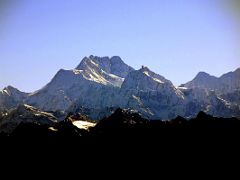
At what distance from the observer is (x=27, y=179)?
14500 cm

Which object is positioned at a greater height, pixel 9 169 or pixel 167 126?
pixel 167 126

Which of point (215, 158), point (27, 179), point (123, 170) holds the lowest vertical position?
point (27, 179)

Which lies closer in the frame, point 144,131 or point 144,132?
point 144,132

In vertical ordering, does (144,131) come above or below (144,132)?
above

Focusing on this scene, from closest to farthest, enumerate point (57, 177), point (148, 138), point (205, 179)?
point (205, 179)
point (57, 177)
point (148, 138)

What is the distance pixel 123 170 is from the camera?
146 meters

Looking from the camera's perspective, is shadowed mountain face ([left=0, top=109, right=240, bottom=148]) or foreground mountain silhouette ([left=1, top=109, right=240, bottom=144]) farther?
foreground mountain silhouette ([left=1, top=109, right=240, bottom=144])

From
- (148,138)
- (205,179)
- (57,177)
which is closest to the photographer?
(205,179)

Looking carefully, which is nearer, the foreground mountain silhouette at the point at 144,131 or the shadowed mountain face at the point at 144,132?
the shadowed mountain face at the point at 144,132

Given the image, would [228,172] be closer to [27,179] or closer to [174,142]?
[174,142]

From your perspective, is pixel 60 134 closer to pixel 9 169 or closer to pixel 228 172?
pixel 9 169

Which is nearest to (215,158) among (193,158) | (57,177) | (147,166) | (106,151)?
(193,158)

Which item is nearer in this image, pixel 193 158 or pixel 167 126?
pixel 193 158

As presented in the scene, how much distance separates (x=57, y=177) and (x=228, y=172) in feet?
158
